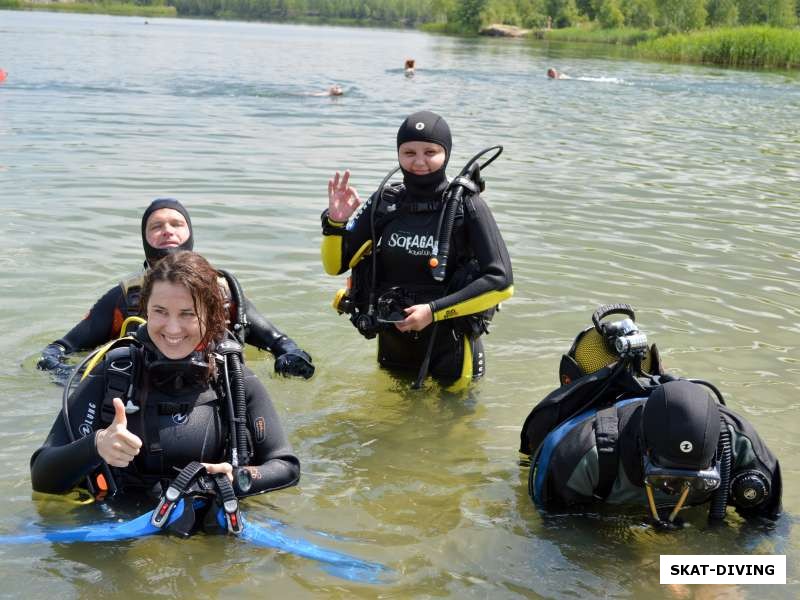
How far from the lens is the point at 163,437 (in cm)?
315

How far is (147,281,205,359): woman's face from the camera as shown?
9.84 ft

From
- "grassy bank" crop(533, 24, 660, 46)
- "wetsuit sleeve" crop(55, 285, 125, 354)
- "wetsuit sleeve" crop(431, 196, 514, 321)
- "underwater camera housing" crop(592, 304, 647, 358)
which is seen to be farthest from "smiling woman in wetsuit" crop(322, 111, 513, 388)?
"grassy bank" crop(533, 24, 660, 46)

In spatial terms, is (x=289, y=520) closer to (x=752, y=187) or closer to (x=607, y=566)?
(x=607, y=566)

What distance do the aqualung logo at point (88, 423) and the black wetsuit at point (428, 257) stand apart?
186cm

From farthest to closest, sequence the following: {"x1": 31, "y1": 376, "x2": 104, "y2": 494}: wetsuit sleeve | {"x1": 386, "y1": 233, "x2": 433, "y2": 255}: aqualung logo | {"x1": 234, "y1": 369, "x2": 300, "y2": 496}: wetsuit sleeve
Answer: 1. {"x1": 386, "y1": 233, "x2": 433, "y2": 255}: aqualung logo
2. {"x1": 234, "y1": 369, "x2": 300, "y2": 496}: wetsuit sleeve
3. {"x1": 31, "y1": 376, "x2": 104, "y2": 494}: wetsuit sleeve

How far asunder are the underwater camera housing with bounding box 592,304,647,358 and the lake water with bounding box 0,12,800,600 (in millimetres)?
656

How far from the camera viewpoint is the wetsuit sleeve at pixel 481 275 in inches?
179

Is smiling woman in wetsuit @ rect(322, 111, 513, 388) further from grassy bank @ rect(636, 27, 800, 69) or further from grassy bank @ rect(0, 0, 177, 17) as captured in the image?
grassy bank @ rect(0, 0, 177, 17)

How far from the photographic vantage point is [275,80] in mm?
23234

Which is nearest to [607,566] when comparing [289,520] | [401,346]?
[289,520]

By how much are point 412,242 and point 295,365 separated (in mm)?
833

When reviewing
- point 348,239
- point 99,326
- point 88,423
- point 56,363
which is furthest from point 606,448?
point 56,363

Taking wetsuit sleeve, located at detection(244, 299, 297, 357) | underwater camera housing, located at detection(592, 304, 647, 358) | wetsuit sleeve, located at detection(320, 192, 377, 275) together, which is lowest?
wetsuit sleeve, located at detection(244, 299, 297, 357)

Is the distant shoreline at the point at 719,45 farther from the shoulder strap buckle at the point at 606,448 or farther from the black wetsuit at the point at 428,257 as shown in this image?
the shoulder strap buckle at the point at 606,448
